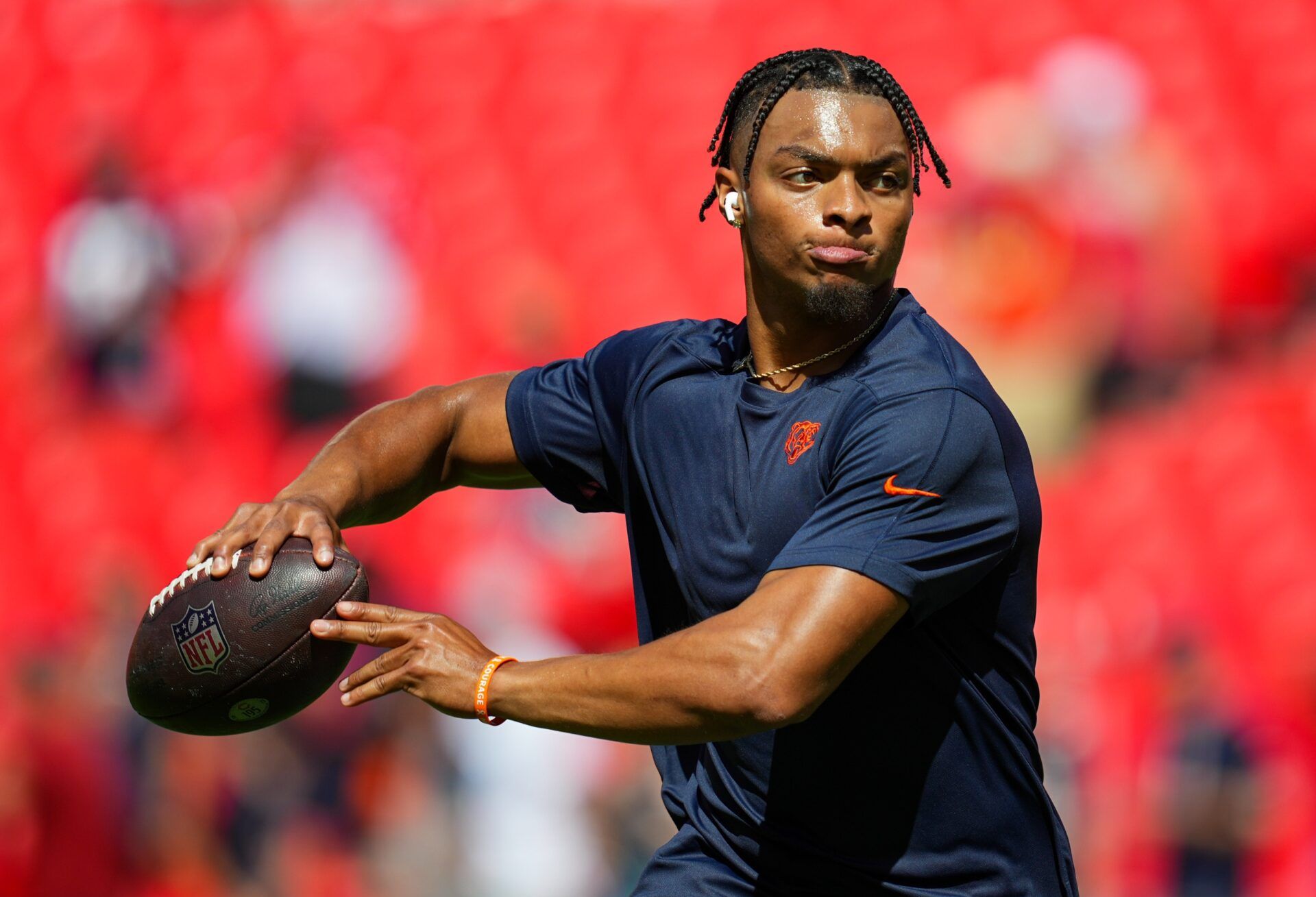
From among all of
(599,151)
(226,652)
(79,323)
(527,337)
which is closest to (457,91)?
(599,151)

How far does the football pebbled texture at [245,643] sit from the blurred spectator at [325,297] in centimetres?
431

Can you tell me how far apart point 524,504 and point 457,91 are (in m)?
2.58

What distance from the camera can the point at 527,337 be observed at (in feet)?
23.5

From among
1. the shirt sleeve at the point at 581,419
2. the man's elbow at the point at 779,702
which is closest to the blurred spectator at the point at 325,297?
the shirt sleeve at the point at 581,419

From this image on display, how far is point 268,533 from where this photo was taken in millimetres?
2713

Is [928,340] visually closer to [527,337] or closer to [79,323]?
[527,337]

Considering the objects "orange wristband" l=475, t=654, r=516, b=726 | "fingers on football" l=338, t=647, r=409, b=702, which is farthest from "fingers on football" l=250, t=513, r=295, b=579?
"orange wristband" l=475, t=654, r=516, b=726

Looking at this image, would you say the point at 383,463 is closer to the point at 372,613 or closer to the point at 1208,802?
the point at 372,613

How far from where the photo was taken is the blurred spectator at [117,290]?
24.1 ft

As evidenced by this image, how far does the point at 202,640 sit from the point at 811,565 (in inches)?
45.1

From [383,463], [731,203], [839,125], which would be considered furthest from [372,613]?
[839,125]

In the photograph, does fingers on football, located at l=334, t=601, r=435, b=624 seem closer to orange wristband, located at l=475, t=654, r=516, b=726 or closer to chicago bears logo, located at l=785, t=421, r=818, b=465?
orange wristband, located at l=475, t=654, r=516, b=726

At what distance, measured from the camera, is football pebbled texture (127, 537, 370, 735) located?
269cm

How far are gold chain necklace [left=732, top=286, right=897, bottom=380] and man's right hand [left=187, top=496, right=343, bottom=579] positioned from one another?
2.65ft
